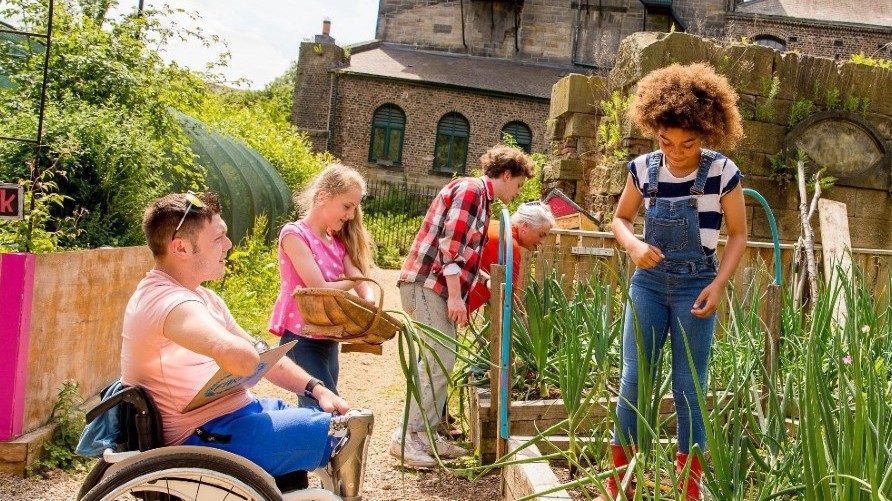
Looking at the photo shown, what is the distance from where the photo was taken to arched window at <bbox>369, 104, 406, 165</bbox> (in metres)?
29.0

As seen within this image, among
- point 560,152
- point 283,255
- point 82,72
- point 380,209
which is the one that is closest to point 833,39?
point 380,209

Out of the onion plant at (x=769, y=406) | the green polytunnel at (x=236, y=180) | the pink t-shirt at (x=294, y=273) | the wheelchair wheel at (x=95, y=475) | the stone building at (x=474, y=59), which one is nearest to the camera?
the onion plant at (x=769, y=406)

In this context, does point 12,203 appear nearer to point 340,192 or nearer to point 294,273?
point 294,273

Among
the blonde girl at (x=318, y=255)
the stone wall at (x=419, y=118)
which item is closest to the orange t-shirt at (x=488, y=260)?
the blonde girl at (x=318, y=255)

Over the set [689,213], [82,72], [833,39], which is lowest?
[689,213]

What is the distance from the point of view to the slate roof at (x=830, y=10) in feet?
101

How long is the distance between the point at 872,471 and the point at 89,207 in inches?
230

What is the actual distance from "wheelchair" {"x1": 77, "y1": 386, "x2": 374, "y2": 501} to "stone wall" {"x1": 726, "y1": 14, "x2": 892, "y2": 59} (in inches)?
1202

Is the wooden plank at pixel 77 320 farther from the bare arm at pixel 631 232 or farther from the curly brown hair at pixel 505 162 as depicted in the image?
the bare arm at pixel 631 232

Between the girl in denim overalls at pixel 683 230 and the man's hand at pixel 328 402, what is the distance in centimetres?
101

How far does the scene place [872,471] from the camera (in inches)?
74.2

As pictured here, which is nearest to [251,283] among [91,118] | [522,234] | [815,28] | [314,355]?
[91,118]

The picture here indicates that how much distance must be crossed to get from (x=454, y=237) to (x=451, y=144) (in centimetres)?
2480

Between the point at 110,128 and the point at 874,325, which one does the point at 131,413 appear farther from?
the point at 110,128
